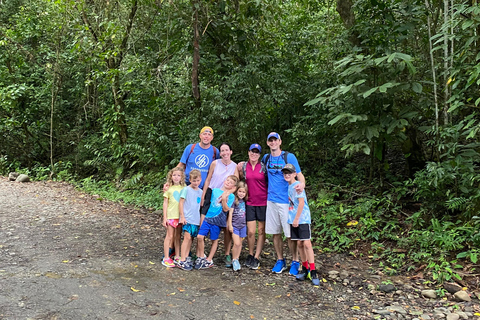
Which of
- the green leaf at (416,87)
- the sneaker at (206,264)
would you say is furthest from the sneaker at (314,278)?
the green leaf at (416,87)

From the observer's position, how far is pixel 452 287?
14.3ft

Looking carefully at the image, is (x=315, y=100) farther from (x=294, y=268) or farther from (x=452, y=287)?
(x=452, y=287)

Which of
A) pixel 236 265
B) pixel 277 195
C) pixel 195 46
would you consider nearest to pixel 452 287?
pixel 277 195

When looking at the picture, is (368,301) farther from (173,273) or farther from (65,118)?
(65,118)

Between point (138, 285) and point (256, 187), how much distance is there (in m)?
1.92

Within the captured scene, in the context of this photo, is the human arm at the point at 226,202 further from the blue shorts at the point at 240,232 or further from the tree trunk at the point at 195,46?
the tree trunk at the point at 195,46

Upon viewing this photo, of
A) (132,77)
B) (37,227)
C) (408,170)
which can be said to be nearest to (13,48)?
(132,77)

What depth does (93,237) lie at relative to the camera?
6.07 metres

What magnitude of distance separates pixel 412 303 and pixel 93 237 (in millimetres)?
4816

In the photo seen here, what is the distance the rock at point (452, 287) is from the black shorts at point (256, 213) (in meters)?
2.36

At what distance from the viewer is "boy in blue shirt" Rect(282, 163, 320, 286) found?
15.0ft

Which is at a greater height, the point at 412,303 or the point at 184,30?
the point at 184,30

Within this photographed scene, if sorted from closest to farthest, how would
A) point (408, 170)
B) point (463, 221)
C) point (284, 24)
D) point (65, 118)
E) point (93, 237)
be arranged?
1. point (463, 221)
2. point (93, 237)
3. point (408, 170)
4. point (284, 24)
5. point (65, 118)

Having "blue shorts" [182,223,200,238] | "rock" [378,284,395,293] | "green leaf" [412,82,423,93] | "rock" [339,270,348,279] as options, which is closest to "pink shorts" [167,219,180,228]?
"blue shorts" [182,223,200,238]
